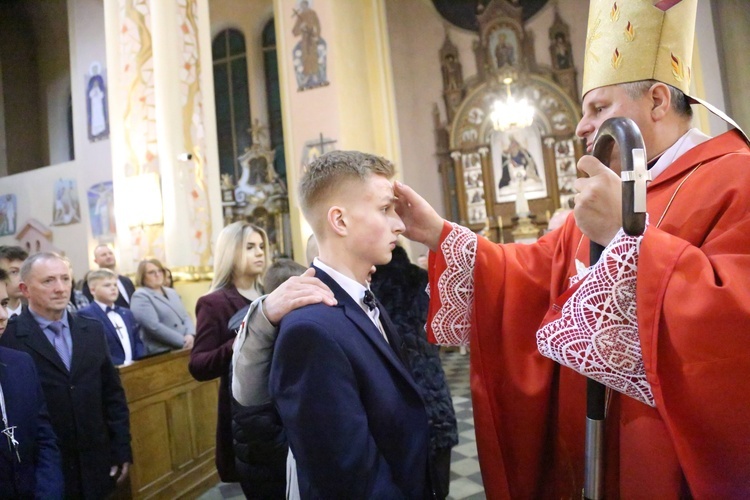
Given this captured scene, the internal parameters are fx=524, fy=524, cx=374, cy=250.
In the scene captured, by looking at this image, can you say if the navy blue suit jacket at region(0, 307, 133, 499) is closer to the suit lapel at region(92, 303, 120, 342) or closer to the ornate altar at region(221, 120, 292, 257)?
the suit lapel at region(92, 303, 120, 342)

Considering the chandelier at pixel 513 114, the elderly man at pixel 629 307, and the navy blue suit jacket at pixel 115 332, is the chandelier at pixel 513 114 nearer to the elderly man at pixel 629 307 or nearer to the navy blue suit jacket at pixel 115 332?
the navy blue suit jacket at pixel 115 332

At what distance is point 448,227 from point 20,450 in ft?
6.04

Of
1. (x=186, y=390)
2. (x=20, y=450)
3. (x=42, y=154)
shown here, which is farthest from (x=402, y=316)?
(x=42, y=154)

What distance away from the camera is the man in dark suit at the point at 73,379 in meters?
2.46

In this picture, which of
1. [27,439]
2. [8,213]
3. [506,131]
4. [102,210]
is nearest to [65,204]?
[102,210]

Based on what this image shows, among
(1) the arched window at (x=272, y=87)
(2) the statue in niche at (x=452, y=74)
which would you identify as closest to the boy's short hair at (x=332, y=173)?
(2) the statue in niche at (x=452, y=74)

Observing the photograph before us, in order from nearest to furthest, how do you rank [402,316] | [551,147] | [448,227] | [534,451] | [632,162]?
1. [632,162]
2. [534,451]
3. [448,227]
4. [402,316]
5. [551,147]

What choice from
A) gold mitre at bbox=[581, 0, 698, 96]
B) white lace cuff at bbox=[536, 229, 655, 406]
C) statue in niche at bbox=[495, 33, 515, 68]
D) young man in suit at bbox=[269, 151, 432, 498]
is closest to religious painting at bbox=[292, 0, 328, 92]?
statue in niche at bbox=[495, 33, 515, 68]

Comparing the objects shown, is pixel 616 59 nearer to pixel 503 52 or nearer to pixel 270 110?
pixel 503 52

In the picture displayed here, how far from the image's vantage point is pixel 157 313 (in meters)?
4.37

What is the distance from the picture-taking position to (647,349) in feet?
3.38

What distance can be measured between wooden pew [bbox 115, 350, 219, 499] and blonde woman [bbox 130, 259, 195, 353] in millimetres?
446

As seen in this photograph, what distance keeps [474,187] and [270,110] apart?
5911 mm

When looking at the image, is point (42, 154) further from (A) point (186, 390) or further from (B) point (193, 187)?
(A) point (186, 390)
